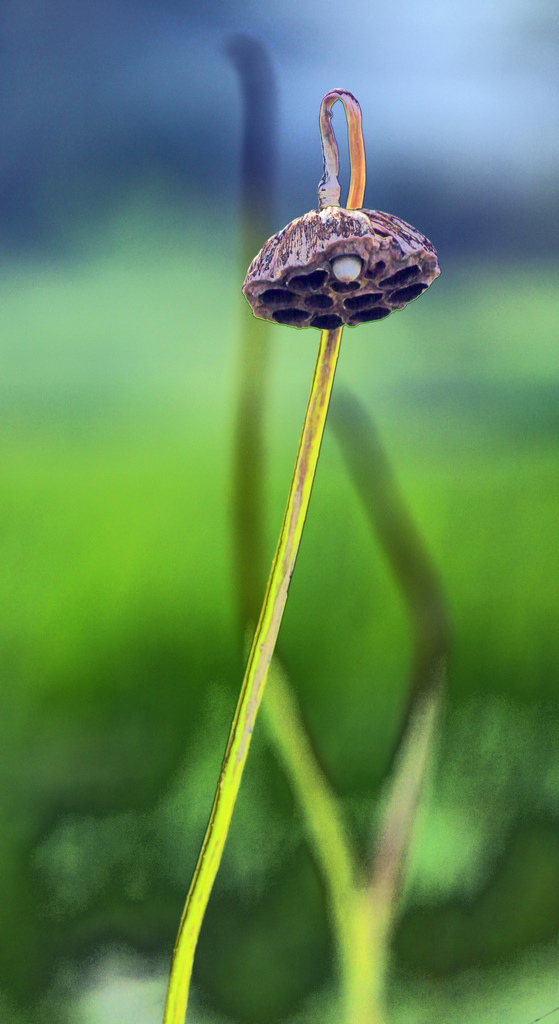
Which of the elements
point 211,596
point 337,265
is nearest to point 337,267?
point 337,265

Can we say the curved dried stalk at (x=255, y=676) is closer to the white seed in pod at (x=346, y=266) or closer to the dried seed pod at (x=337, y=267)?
the dried seed pod at (x=337, y=267)

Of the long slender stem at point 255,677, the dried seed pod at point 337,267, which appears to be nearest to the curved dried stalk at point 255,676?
the long slender stem at point 255,677

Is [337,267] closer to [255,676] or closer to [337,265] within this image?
[337,265]

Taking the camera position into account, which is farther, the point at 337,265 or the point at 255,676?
the point at 255,676

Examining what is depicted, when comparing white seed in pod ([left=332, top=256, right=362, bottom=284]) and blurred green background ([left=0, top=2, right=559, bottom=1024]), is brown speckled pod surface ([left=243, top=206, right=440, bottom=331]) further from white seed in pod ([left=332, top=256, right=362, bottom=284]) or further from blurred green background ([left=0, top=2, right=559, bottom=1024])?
blurred green background ([left=0, top=2, right=559, bottom=1024])

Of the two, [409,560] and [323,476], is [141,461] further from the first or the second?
[409,560]

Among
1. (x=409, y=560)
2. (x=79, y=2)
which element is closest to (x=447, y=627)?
(x=409, y=560)

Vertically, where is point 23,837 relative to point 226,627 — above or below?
below
